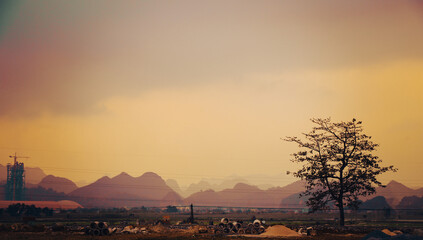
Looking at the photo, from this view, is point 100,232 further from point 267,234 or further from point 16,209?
point 16,209

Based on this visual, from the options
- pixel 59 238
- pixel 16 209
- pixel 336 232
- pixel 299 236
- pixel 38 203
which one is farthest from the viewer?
pixel 38 203

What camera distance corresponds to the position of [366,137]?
2596 inches

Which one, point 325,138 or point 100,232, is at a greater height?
point 325,138

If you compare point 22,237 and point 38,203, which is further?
point 38,203

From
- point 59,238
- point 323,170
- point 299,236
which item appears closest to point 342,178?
point 323,170

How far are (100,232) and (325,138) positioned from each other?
36.5 m

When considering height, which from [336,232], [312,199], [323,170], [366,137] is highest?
[366,137]

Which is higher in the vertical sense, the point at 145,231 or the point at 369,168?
the point at 369,168

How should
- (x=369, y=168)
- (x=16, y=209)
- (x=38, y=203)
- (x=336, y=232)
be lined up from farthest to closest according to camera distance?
(x=38, y=203)
(x=16, y=209)
(x=369, y=168)
(x=336, y=232)

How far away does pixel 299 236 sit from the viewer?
2019 inches

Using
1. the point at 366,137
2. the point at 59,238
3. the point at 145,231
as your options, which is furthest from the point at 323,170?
the point at 59,238

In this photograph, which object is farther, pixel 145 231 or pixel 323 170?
pixel 323 170

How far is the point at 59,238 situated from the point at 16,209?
82916 millimetres

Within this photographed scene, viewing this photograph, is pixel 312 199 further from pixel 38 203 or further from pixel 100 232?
pixel 38 203
